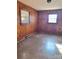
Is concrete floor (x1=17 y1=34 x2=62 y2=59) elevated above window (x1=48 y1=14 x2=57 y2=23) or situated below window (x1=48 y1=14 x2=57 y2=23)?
below

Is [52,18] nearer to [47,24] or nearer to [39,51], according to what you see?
[47,24]

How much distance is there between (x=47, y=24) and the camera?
832cm

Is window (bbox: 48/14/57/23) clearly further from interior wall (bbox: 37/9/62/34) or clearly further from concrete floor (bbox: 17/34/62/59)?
concrete floor (bbox: 17/34/62/59)

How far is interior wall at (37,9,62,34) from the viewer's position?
7.80 m

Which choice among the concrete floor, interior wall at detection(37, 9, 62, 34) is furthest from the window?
the concrete floor

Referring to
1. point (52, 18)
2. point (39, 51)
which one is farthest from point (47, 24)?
point (39, 51)

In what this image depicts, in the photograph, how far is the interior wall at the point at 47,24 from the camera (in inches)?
307

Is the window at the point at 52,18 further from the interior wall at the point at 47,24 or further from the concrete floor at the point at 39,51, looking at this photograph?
the concrete floor at the point at 39,51

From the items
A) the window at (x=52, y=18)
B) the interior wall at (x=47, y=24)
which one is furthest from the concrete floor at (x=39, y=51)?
the window at (x=52, y=18)
